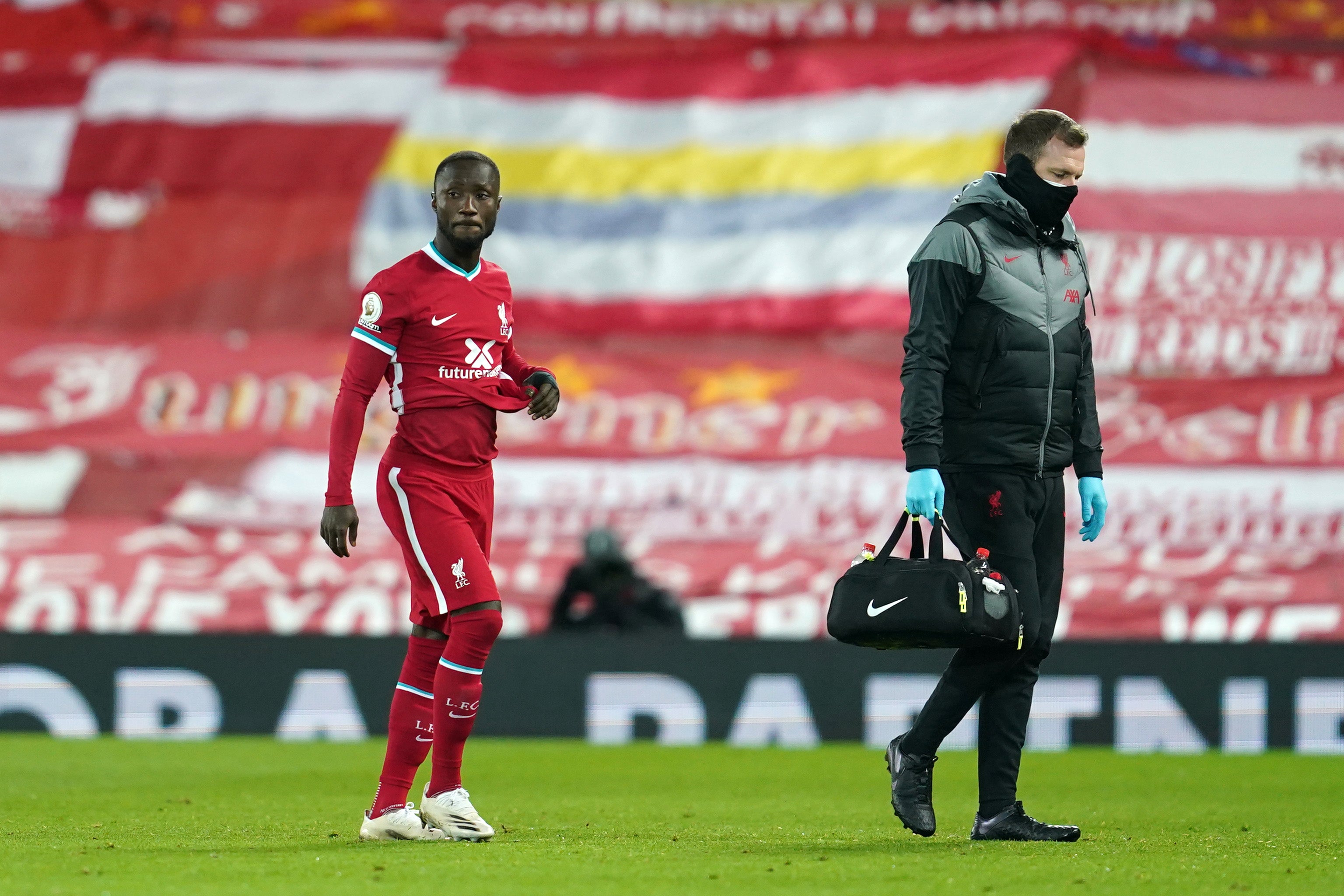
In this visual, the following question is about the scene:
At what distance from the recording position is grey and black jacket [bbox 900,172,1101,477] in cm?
490

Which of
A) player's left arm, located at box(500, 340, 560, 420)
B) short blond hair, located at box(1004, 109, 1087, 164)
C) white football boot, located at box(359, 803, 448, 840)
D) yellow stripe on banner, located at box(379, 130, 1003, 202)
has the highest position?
yellow stripe on banner, located at box(379, 130, 1003, 202)

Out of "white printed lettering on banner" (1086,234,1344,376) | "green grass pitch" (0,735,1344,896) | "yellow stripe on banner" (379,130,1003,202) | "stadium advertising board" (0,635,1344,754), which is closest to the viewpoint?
"green grass pitch" (0,735,1344,896)

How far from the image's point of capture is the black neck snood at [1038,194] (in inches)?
199

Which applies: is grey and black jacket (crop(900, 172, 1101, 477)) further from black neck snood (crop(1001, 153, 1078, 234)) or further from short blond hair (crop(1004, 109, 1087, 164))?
short blond hair (crop(1004, 109, 1087, 164))

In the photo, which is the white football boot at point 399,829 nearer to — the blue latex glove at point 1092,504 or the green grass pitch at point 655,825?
the green grass pitch at point 655,825

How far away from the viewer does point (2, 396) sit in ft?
47.9

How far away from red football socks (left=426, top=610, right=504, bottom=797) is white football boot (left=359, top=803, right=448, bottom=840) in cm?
9

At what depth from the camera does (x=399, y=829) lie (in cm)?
507

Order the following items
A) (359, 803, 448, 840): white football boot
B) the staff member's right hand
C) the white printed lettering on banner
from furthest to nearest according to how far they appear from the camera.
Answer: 1. the white printed lettering on banner
2. (359, 803, 448, 840): white football boot
3. the staff member's right hand

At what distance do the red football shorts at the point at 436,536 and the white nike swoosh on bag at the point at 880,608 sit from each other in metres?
1.01

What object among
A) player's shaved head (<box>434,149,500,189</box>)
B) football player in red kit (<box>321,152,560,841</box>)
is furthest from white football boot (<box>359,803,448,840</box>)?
player's shaved head (<box>434,149,500,189</box>)

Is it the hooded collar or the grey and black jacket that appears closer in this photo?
the grey and black jacket

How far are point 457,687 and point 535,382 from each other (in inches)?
34.6

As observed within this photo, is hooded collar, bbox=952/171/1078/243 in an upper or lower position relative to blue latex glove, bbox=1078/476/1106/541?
upper
